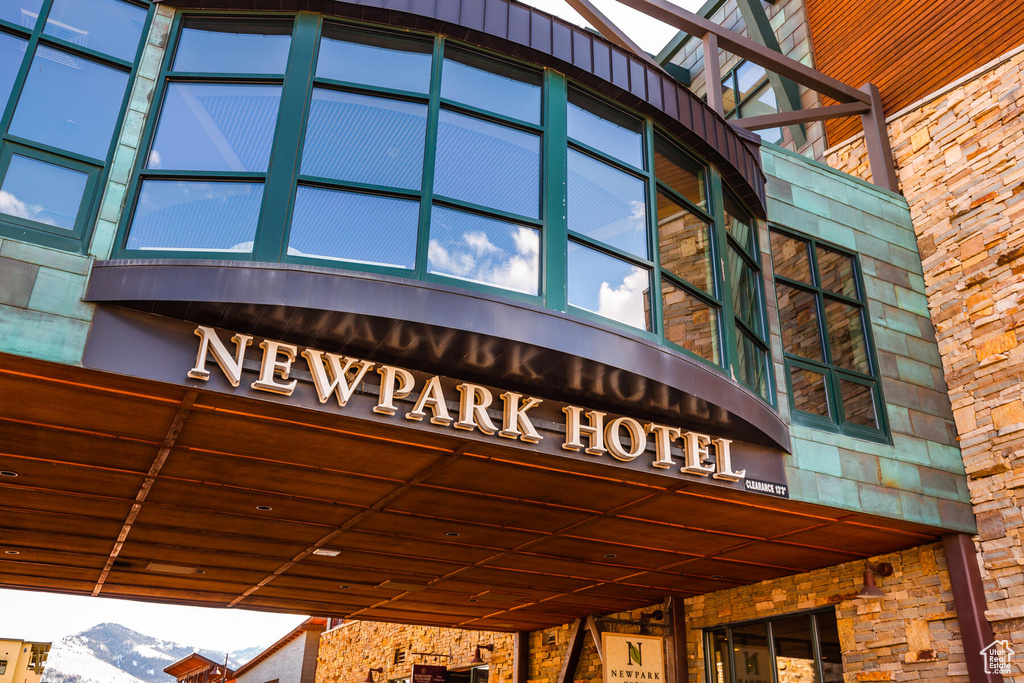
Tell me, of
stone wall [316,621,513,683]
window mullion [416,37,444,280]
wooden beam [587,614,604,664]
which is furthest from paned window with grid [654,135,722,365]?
stone wall [316,621,513,683]

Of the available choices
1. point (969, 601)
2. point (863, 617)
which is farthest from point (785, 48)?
point (969, 601)

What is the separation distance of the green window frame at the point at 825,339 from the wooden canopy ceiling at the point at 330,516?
1.25 m

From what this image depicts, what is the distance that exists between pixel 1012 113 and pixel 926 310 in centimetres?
262

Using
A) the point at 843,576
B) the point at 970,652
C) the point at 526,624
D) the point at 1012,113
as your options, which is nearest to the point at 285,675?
the point at 526,624

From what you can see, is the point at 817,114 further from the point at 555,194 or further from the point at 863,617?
the point at 863,617

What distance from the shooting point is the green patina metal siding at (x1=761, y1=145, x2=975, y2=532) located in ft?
28.1

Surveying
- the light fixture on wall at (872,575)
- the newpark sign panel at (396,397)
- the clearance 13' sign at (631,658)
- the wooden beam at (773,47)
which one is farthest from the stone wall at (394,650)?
the wooden beam at (773,47)

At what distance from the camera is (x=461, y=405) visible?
6434 mm

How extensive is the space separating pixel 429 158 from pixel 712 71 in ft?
18.5

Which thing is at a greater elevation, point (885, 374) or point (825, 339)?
point (825, 339)

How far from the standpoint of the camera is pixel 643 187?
26.6 feet

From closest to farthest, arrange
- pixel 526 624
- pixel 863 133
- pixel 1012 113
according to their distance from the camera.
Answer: pixel 1012 113
pixel 863 133
pixel 526 624

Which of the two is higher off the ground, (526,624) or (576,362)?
(576,362)

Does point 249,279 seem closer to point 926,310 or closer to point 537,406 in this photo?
point 537,406
